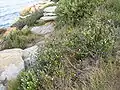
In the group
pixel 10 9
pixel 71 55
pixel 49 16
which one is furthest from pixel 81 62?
pixel 10 9

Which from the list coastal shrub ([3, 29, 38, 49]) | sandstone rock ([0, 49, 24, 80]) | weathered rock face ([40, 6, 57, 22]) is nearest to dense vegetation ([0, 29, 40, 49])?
coastal shrub ([3, 29, 38, 49])

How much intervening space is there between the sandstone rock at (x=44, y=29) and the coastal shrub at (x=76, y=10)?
0.39m

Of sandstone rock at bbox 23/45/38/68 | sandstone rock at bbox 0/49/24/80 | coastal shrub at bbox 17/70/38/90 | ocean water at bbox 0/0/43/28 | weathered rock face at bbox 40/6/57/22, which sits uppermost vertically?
coastal shrub at bbox 17/70/38/90

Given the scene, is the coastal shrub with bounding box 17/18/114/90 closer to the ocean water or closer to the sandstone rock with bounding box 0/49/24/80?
the sandstone rock with bounding box 0/49/24/80

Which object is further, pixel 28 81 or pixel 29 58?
pixel 29 58

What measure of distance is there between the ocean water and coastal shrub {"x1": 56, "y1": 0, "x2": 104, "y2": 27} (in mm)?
5794

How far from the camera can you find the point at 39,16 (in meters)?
10.4

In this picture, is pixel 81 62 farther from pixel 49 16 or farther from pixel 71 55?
pixel 49 16

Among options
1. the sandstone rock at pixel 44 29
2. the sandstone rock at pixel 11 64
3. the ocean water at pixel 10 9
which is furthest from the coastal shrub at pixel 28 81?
the ocean water at pixel 10 9

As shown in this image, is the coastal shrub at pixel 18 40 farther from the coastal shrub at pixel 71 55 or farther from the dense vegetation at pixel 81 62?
the coastal shrub at pixel 71 55

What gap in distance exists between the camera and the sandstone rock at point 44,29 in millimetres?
8372

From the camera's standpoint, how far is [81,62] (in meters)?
5.00

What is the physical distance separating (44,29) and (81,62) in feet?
12.1

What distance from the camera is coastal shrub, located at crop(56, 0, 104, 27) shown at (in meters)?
7.81
